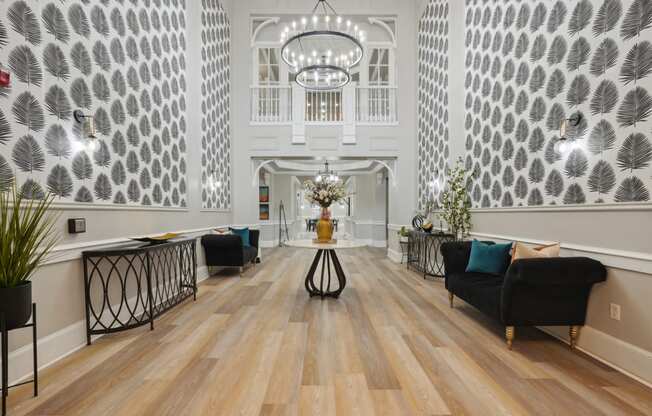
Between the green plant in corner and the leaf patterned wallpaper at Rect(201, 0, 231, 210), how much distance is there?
4.08m

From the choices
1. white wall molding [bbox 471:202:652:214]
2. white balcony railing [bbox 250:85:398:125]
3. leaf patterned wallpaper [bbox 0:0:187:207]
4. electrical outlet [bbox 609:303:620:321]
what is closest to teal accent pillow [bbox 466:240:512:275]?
white wall molding [bbox 471:202:652:214]

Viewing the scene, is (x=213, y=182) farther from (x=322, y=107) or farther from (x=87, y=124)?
(x=87, y=124)

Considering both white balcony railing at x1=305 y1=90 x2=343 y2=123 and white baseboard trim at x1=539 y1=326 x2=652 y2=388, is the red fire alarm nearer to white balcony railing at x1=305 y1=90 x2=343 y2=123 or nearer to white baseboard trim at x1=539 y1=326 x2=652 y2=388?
white baseboard trim at x1=539 y1=326 x2=652 y2=388

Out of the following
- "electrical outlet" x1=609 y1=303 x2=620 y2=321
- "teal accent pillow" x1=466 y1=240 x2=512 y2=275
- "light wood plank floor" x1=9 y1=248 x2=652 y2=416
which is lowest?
"light wood plank floor" x1=9 y1=248 x2=652 y2=416

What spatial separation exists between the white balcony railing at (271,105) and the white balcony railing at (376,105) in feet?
5.23

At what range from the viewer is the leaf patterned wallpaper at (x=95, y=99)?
205 centimetres

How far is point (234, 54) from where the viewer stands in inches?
271

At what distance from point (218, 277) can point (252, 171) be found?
273 cm

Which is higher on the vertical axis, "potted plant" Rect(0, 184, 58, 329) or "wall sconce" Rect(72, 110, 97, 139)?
"wall sconce" Rect(72, 110, 97, 139)

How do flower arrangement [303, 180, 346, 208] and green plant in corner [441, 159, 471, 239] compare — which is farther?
green plant in corner [441, 159, 471, 239]

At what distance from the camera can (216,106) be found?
5.95m

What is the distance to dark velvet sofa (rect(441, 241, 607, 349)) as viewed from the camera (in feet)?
7.36

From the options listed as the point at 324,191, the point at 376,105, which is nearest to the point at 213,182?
the point at 324,191

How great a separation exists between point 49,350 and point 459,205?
476 cm
